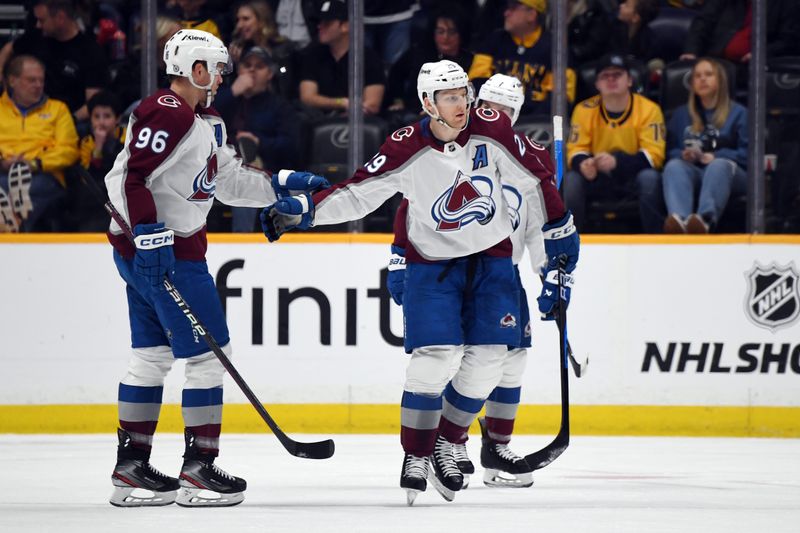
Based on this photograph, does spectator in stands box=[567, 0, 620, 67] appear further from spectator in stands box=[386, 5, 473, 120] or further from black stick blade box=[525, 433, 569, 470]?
black stick blade box=[525, 433, 569, 470]

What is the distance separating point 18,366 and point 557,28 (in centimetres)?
293

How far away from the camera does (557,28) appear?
681 centimetres

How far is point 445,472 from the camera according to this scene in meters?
4.44

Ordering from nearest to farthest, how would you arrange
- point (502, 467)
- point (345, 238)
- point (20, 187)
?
point (502, 467) < point (345, 238) < point (20, 187)

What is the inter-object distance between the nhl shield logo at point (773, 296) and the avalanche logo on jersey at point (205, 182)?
3036 mm

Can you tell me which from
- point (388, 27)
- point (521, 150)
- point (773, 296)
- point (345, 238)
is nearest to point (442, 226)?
point (521, 150)

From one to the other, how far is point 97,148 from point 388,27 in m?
1.50

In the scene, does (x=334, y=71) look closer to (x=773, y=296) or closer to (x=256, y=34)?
(x=256, y=34)

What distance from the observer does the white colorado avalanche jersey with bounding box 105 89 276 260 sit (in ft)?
13.7

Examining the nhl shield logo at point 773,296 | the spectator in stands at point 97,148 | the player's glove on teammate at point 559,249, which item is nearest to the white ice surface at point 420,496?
the nhl shield logo at point 773,296

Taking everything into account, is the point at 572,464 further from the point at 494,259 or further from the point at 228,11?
the point at 228,11

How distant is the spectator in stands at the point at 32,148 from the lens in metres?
6.75

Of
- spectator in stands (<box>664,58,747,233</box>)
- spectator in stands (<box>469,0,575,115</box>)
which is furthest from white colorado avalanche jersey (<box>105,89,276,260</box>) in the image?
spectator in stands (<box>664,58,747,233</box>)

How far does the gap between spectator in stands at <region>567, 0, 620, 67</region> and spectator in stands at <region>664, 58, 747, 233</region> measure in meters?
0.47
